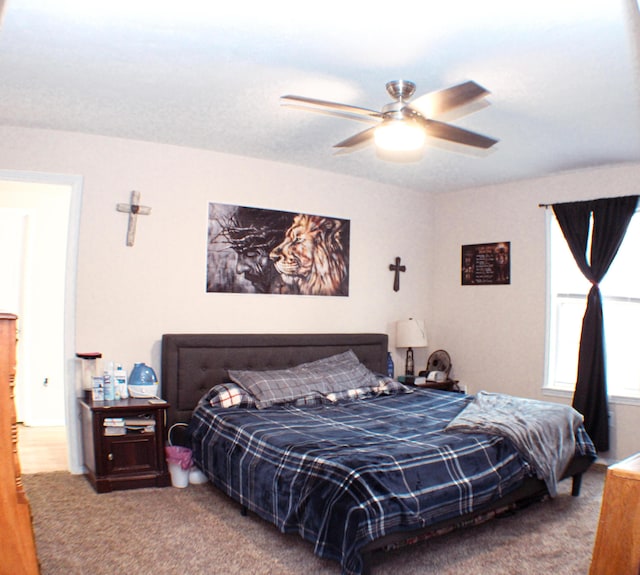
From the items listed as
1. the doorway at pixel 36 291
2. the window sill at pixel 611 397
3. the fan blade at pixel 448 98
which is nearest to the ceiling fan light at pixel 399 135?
the fan blade at pixel 448 98

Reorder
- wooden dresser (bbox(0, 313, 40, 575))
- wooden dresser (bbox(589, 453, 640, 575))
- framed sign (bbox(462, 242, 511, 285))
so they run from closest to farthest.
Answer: wooden dresser (bbox(589, 453, 640, 575)) < wooden dresser (bbox(0, 313, 40, 575)) < framed sign (bbox(462, 242, 511, 285))

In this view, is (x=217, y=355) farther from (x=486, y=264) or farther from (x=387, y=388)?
(x=486, y=264)

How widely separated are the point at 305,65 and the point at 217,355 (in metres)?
2.34

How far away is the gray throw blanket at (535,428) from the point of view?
10.7 feet

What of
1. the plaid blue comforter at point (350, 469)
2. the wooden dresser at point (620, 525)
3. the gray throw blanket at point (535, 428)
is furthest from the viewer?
the gray throw blanket at point (535, 428)

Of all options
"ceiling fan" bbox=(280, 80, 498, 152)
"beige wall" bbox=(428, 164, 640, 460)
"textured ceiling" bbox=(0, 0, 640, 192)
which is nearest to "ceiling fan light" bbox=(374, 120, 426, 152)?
"ceiling fan" bbox=(280, 80, 498, 152)

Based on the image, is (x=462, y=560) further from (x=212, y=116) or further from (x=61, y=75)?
(x=61, y=75)

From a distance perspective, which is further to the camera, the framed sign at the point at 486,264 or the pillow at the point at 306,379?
the framed sign at the point at 486,264

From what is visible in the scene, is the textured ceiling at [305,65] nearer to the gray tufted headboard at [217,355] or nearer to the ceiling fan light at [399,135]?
the ceiling fan light at [399,135]

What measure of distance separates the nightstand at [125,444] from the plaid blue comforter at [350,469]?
270mm

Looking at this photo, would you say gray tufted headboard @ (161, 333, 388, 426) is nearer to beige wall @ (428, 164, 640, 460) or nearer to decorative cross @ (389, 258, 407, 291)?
decorative cross @ (389, 258, 407, 291)

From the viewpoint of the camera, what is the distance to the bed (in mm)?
2566

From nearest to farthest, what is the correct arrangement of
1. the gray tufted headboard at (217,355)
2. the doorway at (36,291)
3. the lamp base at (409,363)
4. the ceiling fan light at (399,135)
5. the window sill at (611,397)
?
the ceiling fan light at (399,135), the gray tufted headboard at (217,355), the window sill at (611,397), the lamp base at (409,363), the doorway at (36,291)

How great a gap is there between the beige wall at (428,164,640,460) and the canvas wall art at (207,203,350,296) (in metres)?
1.17
